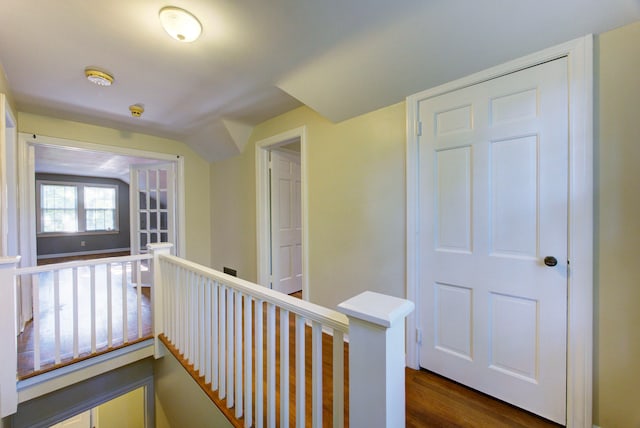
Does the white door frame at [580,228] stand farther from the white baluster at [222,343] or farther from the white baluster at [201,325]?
the white baluster at [201,325]

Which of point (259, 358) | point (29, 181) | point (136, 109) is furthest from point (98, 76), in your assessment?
point (259, 358)

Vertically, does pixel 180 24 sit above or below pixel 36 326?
above

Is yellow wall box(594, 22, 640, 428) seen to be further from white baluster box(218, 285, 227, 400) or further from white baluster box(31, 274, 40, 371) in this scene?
white baluster box(31, 274, 40, 371)

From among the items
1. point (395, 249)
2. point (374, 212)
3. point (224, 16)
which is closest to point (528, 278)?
point (395, 249)

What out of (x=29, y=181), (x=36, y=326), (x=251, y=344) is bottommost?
(x=36, y=326)

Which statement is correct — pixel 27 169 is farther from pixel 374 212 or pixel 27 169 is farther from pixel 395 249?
pixel 395 249

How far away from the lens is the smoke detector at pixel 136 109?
97.2 inches

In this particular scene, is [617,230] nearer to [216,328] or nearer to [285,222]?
[216,328]

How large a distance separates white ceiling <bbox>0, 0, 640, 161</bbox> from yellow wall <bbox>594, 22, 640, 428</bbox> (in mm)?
192

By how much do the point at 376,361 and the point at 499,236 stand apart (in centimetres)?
117

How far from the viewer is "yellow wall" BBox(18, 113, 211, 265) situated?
2.98 m

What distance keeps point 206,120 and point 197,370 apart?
2488mm

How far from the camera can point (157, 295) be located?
2.30 meters

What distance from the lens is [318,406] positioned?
3.18 ft
